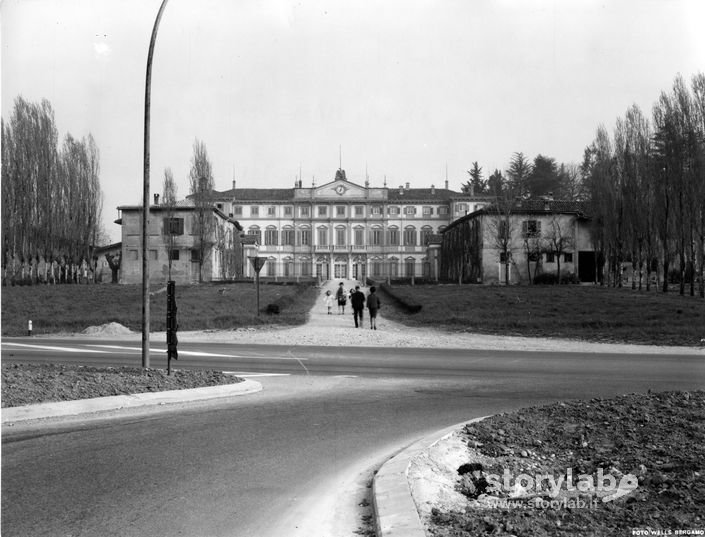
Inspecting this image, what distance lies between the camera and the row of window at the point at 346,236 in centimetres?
10912

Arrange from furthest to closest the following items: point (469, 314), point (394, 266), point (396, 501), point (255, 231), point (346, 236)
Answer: point (346, 236)
point (255, 231)
point (394, 266)
point (469, 314)
point (396, 501)

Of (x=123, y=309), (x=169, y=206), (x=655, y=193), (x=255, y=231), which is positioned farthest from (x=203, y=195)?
(x=255, y=231)

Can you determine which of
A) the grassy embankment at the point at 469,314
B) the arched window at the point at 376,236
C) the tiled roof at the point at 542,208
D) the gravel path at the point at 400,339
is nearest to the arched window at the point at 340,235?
the arched window at the point at 376,236

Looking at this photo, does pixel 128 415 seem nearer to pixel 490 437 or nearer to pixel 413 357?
pixel 490 437

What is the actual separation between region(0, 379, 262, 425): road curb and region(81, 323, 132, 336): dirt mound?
15.8 m

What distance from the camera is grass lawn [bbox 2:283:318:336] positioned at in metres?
28.3

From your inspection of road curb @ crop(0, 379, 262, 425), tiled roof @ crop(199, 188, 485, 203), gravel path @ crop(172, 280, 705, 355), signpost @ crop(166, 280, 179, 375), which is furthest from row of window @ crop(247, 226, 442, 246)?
road curb @ crop(0, 379, 262, 425)

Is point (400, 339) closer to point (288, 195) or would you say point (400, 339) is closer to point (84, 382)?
point (84, 382)

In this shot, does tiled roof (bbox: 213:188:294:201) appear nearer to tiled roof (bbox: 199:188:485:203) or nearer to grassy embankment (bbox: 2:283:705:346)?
tiled roof (bbox: 199:188:485:203)

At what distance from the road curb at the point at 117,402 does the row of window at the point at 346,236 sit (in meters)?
98.3

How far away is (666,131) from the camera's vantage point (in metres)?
38.9

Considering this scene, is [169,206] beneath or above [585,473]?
above

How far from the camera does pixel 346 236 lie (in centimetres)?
10938

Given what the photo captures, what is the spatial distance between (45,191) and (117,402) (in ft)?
162
